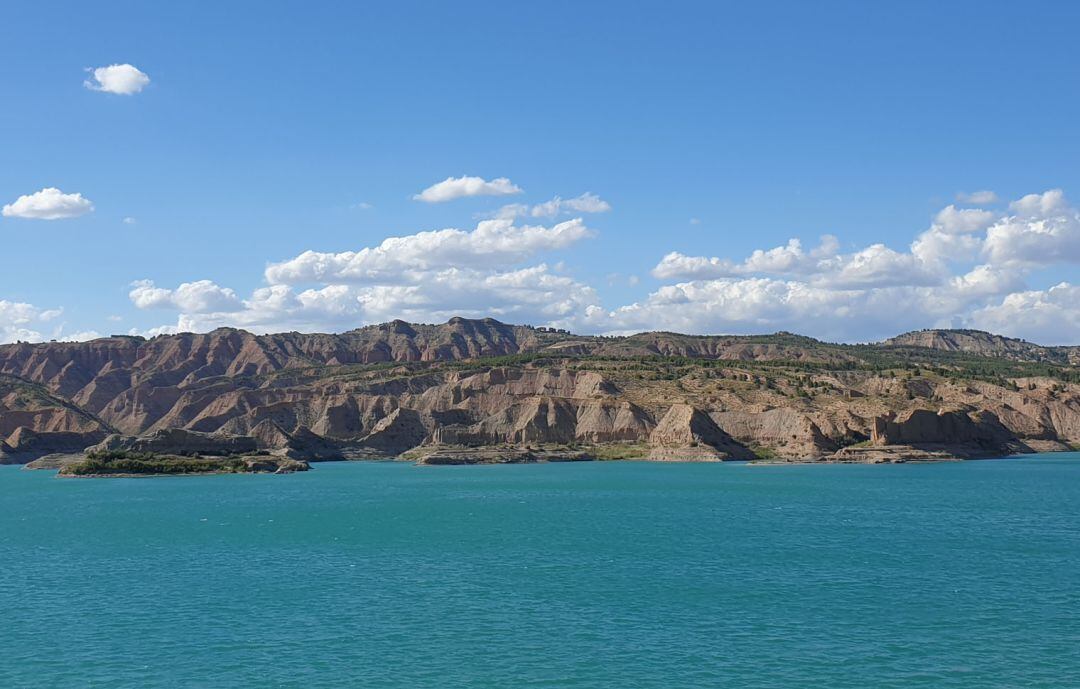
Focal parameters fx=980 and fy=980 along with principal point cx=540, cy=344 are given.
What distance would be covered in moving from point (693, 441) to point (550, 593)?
117907 millimetres

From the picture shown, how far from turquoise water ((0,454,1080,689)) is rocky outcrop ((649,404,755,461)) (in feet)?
221

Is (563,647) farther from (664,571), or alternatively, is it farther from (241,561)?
(241,561)

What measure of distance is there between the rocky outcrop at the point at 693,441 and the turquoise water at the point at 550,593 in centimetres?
6721

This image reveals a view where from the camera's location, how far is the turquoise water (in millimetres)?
34344

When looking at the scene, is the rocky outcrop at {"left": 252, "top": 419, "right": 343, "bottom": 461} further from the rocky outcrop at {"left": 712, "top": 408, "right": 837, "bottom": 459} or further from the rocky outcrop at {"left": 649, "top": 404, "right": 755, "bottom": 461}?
the rocky outcrop at {"left": 712, "top": 408, "right": 837, "bottom": 459}

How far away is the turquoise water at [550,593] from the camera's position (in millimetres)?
34344

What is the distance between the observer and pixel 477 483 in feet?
400

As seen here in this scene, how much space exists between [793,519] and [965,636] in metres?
37.3

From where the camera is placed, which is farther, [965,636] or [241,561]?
[241,561]

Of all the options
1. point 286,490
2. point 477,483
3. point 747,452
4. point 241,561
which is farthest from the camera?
point 747,452

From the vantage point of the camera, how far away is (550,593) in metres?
46.6

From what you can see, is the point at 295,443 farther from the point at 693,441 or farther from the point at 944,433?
the point at 944,433

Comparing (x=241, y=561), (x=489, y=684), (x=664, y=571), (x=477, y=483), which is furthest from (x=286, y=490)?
(x=489, y=684)

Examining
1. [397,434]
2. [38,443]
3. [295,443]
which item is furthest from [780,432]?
[38,443]
